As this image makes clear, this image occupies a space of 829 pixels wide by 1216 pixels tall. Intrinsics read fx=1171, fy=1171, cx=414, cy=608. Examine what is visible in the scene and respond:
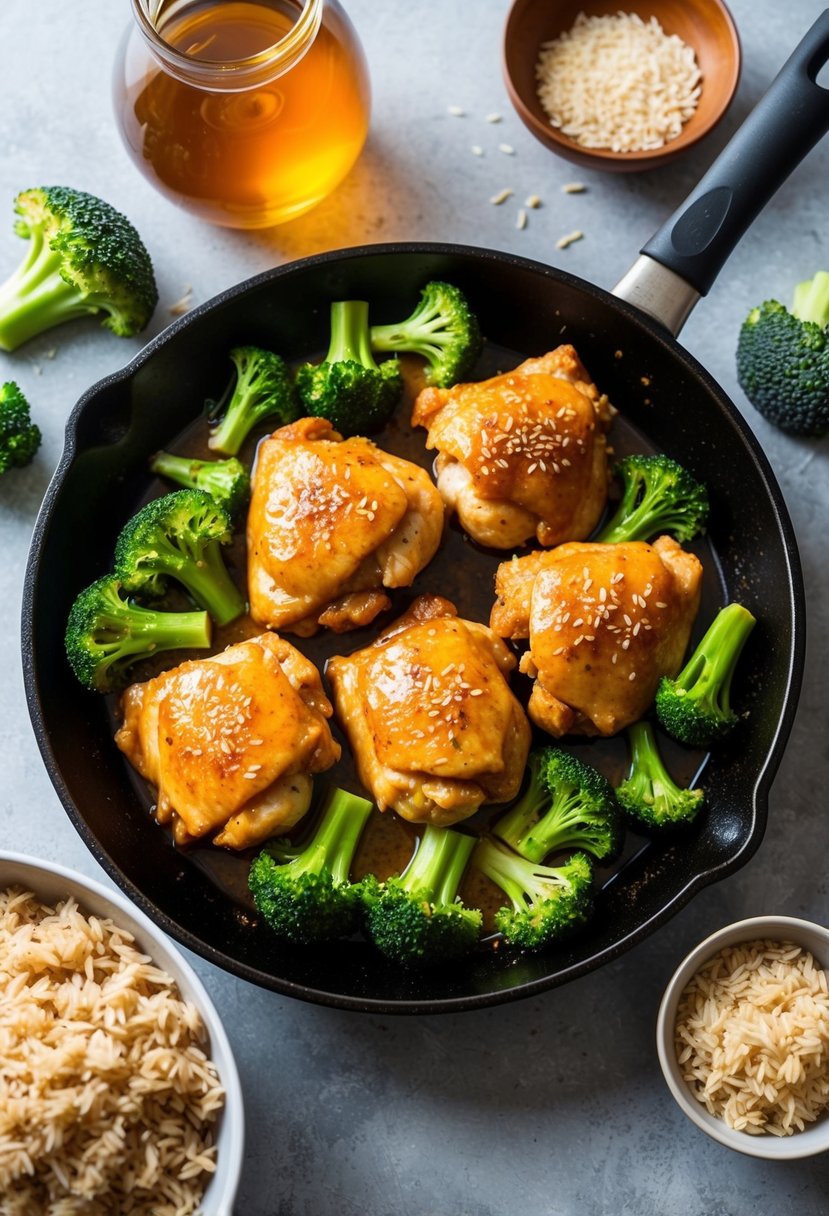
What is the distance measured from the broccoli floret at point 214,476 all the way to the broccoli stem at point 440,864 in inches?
43.9

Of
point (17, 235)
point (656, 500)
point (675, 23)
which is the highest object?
point (675, 23)

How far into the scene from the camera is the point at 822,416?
3.60 meters

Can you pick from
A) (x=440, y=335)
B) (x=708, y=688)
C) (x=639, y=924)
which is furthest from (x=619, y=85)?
(x=639, y=924)

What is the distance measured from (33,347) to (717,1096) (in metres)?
3.05

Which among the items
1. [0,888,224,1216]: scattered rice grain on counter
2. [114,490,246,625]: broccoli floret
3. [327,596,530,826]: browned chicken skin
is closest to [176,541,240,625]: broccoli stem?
[114,490,246,625]: broccoli floret

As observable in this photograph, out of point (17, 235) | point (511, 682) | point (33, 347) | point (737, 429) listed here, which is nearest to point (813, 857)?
point (511, 682)

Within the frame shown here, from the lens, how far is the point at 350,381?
135 inches

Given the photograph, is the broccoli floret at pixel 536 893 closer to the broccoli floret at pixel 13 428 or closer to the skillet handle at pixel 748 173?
the skillet handle at pixel 748 173

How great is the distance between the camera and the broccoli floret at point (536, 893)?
3199 mm

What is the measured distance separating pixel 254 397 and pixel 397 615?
0.79 m

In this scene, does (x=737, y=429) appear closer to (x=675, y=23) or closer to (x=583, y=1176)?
(x=675, y=23)

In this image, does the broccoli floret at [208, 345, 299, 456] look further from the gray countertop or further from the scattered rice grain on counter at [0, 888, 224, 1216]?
the scattered rice grain on counter at [0, 888, 224, 1216]

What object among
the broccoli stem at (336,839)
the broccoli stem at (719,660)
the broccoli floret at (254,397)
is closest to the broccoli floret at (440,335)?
the broccoli floret at (254,397)

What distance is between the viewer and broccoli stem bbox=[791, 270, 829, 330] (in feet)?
12.1
